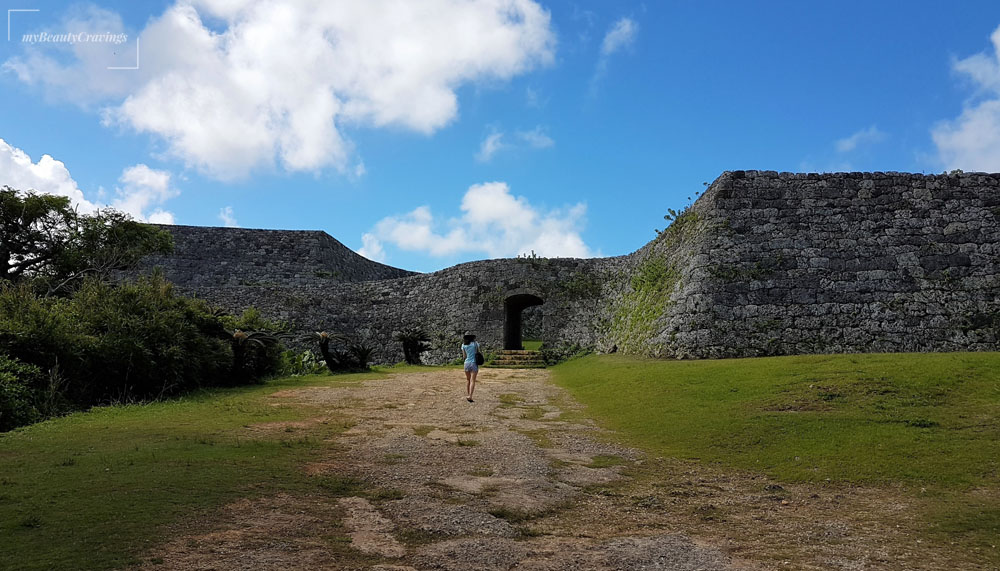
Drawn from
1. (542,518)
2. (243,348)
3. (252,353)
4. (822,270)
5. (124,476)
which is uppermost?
(822,270)

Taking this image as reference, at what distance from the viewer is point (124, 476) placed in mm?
4883

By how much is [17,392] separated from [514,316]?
17339 millimetres

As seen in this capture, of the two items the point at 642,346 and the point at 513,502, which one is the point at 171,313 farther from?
the point at 642,346

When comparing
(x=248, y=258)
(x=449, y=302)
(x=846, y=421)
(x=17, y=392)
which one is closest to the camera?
(x=846, y=421)

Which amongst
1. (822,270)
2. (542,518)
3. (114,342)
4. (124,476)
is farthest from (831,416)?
(114,342)

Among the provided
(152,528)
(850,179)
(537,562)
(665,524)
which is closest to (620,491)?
(665,524)

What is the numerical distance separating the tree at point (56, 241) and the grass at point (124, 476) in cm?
1377

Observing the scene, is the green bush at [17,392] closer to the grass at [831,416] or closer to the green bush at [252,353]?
the green bush at [252,353]

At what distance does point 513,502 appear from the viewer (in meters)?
4.91

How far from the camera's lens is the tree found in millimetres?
19844

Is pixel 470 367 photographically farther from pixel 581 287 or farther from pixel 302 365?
pixel 581 287

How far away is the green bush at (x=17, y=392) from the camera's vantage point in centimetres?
783

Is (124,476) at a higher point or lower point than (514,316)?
lower

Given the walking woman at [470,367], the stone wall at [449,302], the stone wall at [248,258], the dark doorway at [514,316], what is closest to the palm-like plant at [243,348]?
the walking woman at [470,367]
